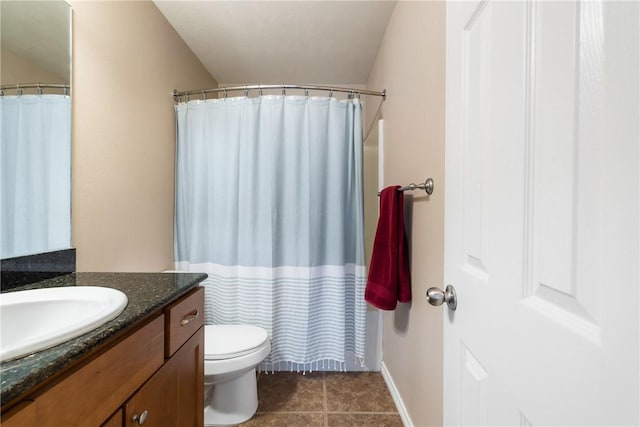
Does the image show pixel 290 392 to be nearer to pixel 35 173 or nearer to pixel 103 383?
pixel 103 383

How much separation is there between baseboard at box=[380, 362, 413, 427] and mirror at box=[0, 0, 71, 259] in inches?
69.2

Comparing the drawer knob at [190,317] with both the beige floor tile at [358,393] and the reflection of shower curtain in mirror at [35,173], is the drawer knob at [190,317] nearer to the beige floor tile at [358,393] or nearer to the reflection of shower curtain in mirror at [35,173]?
the reflection of shower curtain in mirror at [35,173]

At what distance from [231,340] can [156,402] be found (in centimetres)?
69

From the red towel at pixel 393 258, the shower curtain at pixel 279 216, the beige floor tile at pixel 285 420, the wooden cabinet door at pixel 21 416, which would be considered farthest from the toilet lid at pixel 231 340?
the wooden cabinet door at pixel 21 416

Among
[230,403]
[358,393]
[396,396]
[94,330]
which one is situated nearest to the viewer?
[94,330]

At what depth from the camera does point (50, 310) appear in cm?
75

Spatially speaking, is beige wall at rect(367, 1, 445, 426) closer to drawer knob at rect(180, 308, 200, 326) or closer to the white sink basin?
drawer knob at rect(180, 308, 200, 326)

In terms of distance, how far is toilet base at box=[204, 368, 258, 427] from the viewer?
4.72ft

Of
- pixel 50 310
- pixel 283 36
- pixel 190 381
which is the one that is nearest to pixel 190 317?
pixel 190 381
